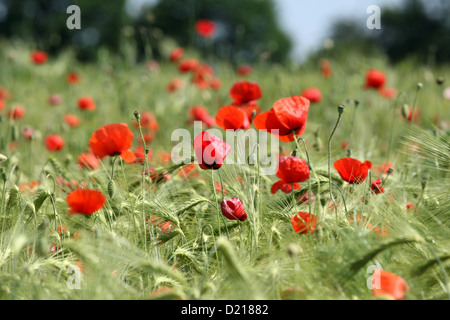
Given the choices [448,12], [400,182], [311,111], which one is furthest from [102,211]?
[448,12]

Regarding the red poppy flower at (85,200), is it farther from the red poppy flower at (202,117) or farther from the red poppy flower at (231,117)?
the red poppy flower at (202,117)

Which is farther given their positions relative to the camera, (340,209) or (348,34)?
(348,34)

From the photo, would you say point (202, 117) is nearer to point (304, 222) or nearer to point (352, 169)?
point (352, 169)

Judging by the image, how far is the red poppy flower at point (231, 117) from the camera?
165cm

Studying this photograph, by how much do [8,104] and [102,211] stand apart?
3.13m

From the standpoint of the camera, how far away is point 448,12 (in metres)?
27.3

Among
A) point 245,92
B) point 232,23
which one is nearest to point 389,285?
point 245,92

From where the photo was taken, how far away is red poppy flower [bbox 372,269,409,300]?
1137 millimetres

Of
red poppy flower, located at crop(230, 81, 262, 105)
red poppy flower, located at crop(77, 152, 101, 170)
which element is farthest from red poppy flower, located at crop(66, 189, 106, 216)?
red poppy flower, located at crop(230, 81, 262, 105)

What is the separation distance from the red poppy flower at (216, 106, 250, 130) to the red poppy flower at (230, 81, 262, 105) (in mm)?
431

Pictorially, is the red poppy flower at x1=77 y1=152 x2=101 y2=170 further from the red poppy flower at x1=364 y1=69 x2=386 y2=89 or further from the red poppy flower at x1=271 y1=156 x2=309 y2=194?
the red poppy flower at x1=364 y1=69 x2=386 y2=89

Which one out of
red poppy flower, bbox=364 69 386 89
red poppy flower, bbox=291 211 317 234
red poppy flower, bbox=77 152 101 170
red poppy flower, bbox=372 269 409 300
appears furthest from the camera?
red poppy flower, bbox=364 69 386 89

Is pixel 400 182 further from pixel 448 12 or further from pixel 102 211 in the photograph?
pixel 448 12
